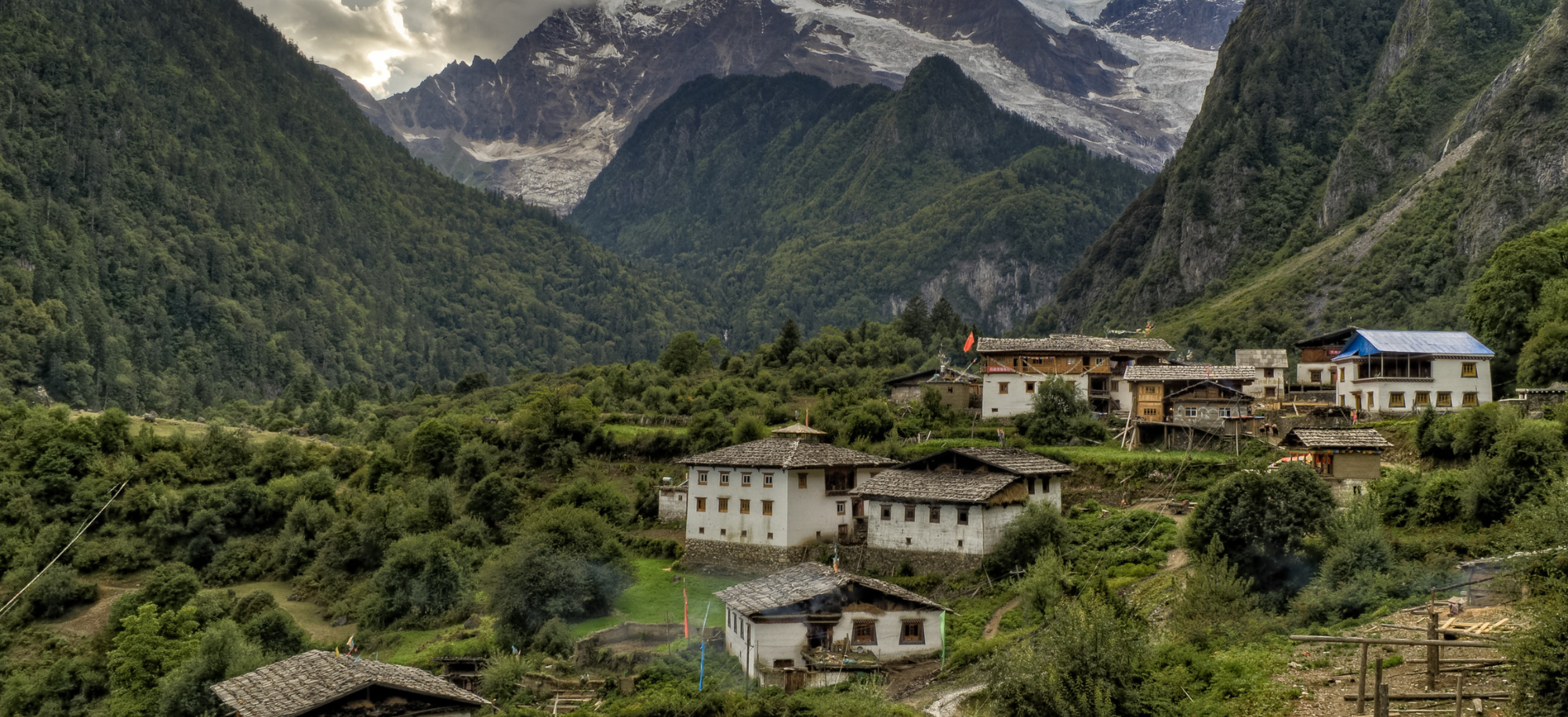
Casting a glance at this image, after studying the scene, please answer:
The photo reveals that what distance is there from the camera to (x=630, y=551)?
60.3 meters

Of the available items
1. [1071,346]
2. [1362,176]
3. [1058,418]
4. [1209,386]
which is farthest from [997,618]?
[1362,176]

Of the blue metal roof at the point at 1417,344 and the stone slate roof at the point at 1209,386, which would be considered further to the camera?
the stone slate roof at the point at 1209,386

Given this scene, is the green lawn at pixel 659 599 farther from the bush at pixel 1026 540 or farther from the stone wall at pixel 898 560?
the bush at pixel 1026 540

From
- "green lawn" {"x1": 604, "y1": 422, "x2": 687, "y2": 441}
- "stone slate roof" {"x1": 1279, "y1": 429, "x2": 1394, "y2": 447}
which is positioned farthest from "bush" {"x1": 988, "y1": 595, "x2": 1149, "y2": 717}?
"green lawn" {"x1": 604, "y1": 422, "x2": 687, "y2": 441}

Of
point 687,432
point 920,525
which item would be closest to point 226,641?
point 920,525

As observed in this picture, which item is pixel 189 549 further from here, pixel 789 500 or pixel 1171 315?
pixel 1171 315

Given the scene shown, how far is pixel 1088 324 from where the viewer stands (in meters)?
190

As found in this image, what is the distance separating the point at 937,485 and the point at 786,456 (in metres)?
8.31

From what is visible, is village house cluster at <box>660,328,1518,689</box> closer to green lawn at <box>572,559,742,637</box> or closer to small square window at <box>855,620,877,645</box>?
small square window at <box>855,620,877,645</box>

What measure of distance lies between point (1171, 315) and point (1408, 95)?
45865mm

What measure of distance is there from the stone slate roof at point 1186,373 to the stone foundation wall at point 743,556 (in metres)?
25.5

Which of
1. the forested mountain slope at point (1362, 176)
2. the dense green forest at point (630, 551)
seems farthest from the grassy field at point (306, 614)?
the forested mountain slope at point (1362, 176)

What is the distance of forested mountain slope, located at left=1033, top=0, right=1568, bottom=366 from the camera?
4685 inches

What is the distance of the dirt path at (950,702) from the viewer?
33844mm
